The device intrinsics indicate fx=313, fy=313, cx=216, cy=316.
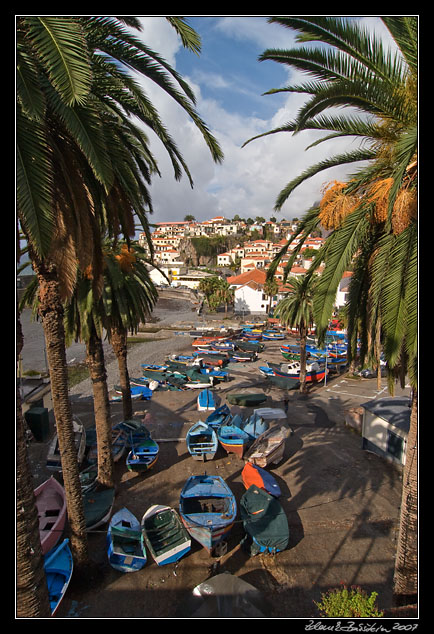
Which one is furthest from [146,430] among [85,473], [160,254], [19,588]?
[160,254]

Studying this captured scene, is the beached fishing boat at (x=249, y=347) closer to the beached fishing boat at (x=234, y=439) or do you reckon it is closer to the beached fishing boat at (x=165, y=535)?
the beached fishing boat at (x=234, y=439)

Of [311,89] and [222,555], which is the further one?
[222,555]

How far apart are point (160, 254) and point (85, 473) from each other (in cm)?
14415

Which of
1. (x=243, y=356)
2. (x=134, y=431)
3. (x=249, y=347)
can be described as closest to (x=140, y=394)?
(x=134, y=431)

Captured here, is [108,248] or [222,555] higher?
[108,248]

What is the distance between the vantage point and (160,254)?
493ft

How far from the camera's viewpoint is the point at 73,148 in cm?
581

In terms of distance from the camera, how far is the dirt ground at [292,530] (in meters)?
7.77

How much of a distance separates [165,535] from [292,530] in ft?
13.2

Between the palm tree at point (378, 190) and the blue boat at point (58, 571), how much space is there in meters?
7.64

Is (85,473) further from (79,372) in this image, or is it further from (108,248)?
(79,372)

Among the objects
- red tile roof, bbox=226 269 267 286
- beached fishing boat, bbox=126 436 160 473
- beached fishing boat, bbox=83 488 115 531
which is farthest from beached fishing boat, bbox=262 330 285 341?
beached fishing boat, bbox=83 488 115 531

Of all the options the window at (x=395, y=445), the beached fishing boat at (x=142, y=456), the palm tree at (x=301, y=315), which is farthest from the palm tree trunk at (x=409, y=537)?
the palm tree at (x=301, y=315)

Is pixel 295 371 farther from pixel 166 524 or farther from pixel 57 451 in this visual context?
pixel 166 524
